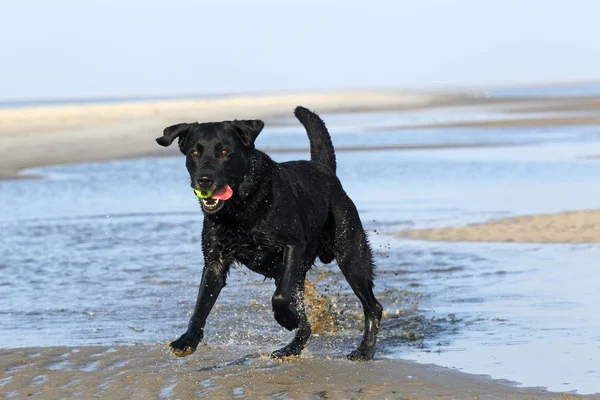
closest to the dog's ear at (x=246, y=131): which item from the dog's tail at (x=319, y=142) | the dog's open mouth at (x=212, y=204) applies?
the dog's open mouth at (x=212, y=204)

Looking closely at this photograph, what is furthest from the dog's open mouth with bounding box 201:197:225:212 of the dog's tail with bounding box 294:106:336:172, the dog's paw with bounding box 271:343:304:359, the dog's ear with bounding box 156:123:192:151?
the dog's tail with bounding box 294:106:336:172

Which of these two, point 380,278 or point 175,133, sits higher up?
point 175,133

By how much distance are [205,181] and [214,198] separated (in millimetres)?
149

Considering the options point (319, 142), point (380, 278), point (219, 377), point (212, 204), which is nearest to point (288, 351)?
point (219, 377)

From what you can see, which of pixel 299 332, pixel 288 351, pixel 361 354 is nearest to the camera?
pixel 361 354

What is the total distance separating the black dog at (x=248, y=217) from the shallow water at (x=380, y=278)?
795 mm

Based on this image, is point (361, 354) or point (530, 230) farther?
point (530, 230)

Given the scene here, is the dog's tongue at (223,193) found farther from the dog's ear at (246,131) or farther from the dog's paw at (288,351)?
the dog's paw at (288,351)

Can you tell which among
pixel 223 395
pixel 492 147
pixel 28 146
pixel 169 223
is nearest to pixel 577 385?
pixel 223 395

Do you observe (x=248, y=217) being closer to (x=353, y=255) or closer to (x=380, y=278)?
(x=353, y=255)

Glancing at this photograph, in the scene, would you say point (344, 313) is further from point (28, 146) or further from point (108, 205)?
point (28, 146)

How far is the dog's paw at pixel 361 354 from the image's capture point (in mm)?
6891

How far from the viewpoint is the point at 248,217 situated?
665cm

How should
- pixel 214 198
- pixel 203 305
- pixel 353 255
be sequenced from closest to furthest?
pixel 214 198
pixel 203 305
pixel 353 255
